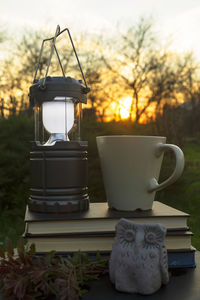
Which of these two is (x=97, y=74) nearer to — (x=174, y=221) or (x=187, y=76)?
(x=187, y=76)

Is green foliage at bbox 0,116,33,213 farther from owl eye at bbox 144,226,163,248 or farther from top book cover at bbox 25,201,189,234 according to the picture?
owl eye at bbox 144,226,163,248

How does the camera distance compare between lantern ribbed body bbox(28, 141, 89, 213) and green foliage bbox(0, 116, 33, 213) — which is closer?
lantern ribbed body bbox(28, 141, 89, 213)

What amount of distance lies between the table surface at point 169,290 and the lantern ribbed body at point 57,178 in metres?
0.31

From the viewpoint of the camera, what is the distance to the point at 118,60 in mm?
12797

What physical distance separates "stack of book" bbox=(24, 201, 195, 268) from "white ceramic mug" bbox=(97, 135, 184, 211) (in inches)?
4.0

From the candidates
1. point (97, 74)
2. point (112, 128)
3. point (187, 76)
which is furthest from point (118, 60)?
point (112, 128)

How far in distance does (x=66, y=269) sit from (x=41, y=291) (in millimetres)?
110

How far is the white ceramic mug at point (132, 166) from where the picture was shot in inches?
47.5

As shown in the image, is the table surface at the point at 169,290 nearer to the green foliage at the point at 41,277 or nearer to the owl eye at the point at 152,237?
the green foliage at the point at 41,277

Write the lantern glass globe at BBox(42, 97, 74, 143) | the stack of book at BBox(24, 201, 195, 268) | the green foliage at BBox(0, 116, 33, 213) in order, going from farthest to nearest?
the green foliage at BBox(0, 116, 33, 213) → the lantern glass globe at BBox(42, 97, 74, 143) → the stack of book at BBox(24, 201, 195, 268)

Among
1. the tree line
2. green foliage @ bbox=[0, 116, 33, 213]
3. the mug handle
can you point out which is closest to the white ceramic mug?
the mug handle

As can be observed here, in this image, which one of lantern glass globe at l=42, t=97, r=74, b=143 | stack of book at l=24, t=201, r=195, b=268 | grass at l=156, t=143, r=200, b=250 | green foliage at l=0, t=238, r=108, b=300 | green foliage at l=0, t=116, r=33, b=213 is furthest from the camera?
grass at l=156, t=143, r=200, b=250

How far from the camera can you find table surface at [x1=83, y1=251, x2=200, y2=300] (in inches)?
37.0

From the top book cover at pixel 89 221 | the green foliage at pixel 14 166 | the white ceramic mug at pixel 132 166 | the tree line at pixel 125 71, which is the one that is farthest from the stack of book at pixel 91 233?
the tree line at pixel 125 71
